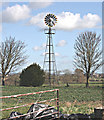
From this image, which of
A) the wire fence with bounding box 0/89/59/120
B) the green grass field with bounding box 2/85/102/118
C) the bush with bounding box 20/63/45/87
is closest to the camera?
the wire fence with bounding box 0/89/59/120

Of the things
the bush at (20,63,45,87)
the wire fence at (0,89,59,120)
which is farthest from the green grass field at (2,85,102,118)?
the bush at (20,63,45,87)

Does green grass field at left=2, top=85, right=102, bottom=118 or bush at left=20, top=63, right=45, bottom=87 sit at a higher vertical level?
bush at left=20, top=63, right=45, bottom=87

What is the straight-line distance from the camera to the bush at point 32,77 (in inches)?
1222

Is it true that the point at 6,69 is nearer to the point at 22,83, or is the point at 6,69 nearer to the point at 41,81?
the point at 22,83

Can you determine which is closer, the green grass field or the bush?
the green grass field

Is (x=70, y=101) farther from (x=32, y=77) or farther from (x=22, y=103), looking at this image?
(x=32, y=77)

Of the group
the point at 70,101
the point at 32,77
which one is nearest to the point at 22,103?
the point at 70,101

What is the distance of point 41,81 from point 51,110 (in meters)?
24.0

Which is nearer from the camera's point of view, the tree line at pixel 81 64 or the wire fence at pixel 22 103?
the wire fence at pixel 22 103

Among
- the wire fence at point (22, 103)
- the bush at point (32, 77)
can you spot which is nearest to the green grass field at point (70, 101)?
Answer: the wire fence at point (22, 103)

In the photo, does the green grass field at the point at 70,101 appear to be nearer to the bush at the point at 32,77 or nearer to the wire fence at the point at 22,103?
the wire fence at the point at 22,103

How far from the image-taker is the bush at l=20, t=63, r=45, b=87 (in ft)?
102

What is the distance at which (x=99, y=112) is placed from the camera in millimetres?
7062

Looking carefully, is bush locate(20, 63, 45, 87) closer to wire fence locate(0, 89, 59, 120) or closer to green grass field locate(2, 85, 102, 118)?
green grass field locate(2, 85, 102, 118)
